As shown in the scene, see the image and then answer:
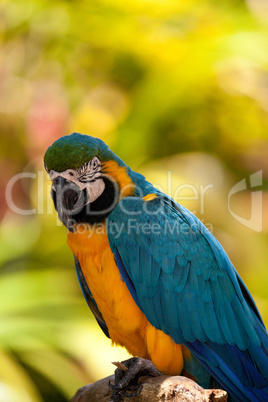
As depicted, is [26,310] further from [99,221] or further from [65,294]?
[99,221]

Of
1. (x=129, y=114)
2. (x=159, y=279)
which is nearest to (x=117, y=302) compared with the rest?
(x=159, y=279)

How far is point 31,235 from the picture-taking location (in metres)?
2.44

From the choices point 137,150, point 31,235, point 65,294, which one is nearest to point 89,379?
point 65,294

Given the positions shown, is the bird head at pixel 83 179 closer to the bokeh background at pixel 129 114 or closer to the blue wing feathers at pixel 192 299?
the blue wing feathers at pixel 192 299

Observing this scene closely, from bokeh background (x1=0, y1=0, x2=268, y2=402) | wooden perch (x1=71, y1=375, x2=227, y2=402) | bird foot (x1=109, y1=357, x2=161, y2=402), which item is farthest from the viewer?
bokeh background (x1=0, y1=0, x2=268, y2=402)

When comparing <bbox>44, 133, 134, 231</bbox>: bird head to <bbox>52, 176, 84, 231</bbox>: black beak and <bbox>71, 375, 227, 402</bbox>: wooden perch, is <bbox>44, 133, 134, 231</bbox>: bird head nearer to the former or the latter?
<bbox>52, 176, 84, 231</bbox>: black beak

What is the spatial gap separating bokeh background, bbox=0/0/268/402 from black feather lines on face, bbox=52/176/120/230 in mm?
1066

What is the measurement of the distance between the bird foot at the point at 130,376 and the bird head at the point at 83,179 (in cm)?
40

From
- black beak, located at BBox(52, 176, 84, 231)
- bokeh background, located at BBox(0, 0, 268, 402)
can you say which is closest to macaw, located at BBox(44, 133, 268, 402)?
black beak, located at BBox(52, 176, 84, 231)

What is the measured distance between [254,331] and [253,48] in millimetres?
1841

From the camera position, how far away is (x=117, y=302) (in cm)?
130

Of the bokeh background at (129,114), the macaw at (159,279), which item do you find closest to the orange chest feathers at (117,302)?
the macaw at (159,279)

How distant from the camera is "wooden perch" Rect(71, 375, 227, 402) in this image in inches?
43.0

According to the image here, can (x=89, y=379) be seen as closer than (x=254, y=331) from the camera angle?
No
